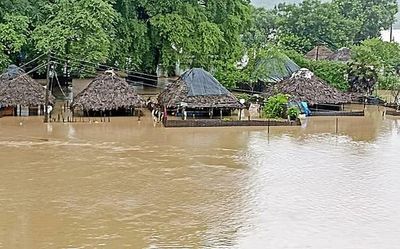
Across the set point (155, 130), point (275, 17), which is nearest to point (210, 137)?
point (155, 130)

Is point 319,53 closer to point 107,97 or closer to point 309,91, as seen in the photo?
point 309,91

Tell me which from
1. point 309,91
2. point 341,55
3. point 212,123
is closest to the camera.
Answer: point 212,123

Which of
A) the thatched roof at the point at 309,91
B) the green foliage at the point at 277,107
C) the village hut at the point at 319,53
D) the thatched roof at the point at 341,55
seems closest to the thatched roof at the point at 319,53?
the village hut at the point at 319,53

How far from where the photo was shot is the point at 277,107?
23.4 meters

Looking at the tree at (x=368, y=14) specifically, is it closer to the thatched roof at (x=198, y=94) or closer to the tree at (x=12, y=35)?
the thatched roof at (x=198, y=94)

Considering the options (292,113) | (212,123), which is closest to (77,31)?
(212,123)

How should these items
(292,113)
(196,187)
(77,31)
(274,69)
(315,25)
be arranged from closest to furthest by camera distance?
(196,187)
(292,113)
(77,31)
(274,69)
(315,25)

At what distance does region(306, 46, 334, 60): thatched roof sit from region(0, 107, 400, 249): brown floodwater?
1495cm

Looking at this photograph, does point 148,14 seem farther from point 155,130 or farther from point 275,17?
point 275,17

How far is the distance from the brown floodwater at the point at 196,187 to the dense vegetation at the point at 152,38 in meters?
3.75

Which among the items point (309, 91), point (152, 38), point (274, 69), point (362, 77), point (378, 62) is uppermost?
point (152, 38)

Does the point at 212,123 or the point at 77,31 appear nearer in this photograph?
the point at 212,123

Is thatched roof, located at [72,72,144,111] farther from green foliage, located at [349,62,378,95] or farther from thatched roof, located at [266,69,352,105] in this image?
green foliage, located at [349,62,378,95]

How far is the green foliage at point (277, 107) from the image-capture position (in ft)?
76.5
